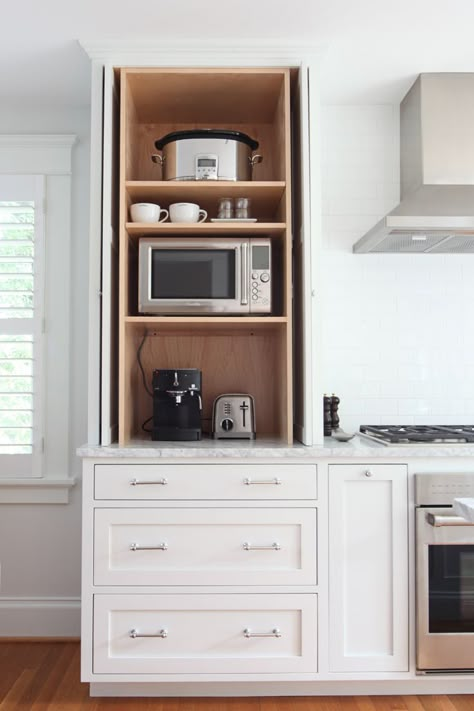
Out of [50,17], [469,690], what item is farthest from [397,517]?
[50,17]

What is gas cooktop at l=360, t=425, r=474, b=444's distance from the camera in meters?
2.30

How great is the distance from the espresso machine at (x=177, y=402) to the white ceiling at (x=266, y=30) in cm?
127

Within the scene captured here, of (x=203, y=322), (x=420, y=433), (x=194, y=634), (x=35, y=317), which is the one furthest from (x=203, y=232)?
(x=194, y=634)

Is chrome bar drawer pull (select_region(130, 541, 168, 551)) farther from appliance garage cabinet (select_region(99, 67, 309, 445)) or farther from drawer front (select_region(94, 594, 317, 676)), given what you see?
appliance garage cabinet (select_region(99, 67, 309, 445))

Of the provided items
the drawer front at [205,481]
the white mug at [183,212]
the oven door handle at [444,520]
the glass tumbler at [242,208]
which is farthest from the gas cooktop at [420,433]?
the white mug at [183,212]

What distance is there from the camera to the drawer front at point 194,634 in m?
2.16

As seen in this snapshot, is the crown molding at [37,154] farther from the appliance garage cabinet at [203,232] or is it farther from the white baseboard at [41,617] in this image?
the white baseboard at [41,617]

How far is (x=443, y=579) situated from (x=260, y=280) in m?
A: 1.28

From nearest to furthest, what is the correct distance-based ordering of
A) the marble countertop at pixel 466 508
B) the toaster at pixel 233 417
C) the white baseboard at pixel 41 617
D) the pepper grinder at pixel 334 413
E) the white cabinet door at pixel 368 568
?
1. the marble countertop at pixel 466 508
2. the white cabinet door at pixel 368 568
3. the toaster at pixel 233 417
4. the pepper grinder at pixel 334 413
5. the white baseboard at pixel 41 617

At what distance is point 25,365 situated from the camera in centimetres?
284

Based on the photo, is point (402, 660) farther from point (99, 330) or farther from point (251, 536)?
point (99, 330)

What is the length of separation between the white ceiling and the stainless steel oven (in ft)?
5.30

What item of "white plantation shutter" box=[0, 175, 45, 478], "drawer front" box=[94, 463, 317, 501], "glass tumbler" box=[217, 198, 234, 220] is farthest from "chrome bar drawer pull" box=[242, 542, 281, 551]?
"glass tumbler" box=[217, 198, 234, 220]

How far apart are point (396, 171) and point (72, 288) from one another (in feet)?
5.24
